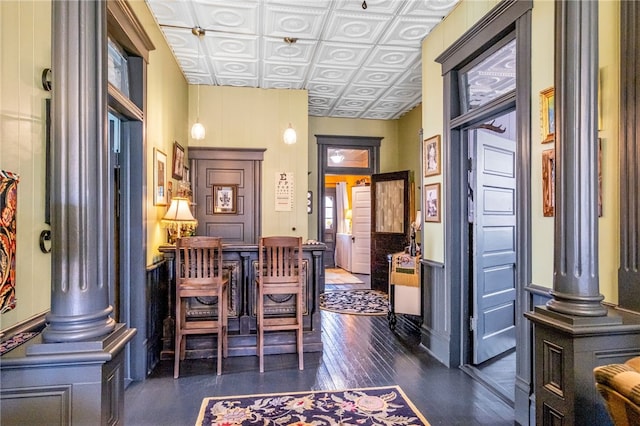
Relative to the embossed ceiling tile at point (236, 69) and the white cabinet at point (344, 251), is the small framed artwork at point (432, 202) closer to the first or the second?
the embossed ceiling tile at point (236, 69)

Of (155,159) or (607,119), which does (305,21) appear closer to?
(155,159)

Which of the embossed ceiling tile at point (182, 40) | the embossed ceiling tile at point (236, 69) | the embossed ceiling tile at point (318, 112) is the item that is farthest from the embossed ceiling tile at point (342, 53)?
the embossed ceiling tile at point (318, 112)

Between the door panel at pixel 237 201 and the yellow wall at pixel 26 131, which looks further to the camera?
the door panel at pixel 237 201

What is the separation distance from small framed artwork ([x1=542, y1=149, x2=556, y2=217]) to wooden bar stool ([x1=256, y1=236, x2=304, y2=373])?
1939 millimetres

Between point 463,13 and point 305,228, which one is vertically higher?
point 463,13

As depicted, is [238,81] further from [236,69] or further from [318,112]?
[318,112]

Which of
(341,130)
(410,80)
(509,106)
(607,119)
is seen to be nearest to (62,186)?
(607,119)

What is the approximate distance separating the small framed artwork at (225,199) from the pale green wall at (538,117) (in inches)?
123

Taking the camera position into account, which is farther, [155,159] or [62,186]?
[155,159]

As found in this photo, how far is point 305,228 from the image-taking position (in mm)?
5750

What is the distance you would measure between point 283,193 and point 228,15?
8.76 feet

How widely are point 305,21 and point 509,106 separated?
2015 millimetres

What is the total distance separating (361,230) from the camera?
365 inches

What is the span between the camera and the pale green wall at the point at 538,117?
202 centimetres
